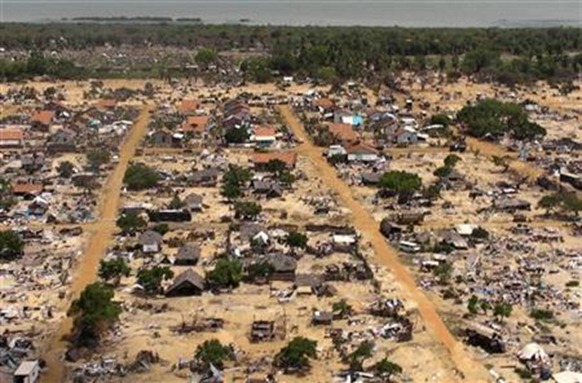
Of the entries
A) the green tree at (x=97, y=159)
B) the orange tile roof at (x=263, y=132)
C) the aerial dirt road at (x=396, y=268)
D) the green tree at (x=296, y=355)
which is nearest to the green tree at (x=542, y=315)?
the aerial dirt road at (x=396, y=268)

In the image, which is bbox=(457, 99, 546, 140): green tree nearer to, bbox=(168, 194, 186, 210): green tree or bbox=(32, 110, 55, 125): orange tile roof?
bbox=(168, 194, 186, 210): green tree

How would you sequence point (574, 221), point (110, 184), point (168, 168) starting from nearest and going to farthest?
point (574, 221)
point (110, 184)
point (168, 168)

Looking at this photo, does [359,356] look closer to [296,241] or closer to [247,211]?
[296,241]

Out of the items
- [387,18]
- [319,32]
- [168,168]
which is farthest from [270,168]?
[387,18]

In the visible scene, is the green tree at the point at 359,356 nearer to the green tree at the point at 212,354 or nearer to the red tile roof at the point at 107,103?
the green tree at the point at 212,354

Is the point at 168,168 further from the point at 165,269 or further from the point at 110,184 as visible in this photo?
the point at 165,269

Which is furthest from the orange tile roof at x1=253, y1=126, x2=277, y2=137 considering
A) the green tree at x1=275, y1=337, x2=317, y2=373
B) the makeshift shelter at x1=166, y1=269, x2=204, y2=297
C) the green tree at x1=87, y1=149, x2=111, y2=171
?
the green tree at x1=275, y1=337, x2=317, y2=373
